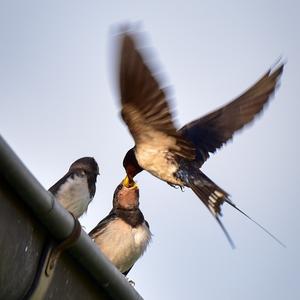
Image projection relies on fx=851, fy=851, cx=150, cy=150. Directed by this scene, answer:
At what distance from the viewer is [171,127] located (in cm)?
360

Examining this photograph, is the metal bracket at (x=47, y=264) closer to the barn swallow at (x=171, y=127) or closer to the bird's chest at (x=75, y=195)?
the barn swallow at (x=171, y=127)

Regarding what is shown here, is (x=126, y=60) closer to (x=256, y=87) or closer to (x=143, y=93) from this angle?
(x=143, y=93)

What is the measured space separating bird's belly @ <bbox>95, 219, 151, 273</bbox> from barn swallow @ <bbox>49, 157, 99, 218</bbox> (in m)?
0.22

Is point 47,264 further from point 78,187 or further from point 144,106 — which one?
point 78,187

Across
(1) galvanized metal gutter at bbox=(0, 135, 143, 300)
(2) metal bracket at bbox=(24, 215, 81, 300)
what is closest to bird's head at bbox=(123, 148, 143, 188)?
(1) galvanized metal gutter at bbox=(0, 135, 143, 300)

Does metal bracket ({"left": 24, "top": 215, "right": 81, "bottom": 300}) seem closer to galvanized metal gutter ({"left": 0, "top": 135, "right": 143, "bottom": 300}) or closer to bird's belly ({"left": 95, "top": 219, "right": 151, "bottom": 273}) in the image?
galvanized metal gutter ({"left": 0, "top": 135, "right": 143, "bottom": 300})

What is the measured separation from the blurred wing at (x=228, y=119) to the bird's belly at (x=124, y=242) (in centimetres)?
49

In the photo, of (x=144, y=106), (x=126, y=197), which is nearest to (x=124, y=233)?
(x=126, y=197)

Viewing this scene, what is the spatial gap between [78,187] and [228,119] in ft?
3.07

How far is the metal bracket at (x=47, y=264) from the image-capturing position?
70.6 inches

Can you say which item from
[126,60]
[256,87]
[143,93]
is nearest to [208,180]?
[256,87]

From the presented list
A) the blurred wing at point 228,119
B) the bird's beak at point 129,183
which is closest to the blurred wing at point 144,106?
the blurred wing at point 228,119

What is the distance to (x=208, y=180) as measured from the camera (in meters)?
3.93

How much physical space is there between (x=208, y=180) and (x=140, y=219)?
2.07 feet
